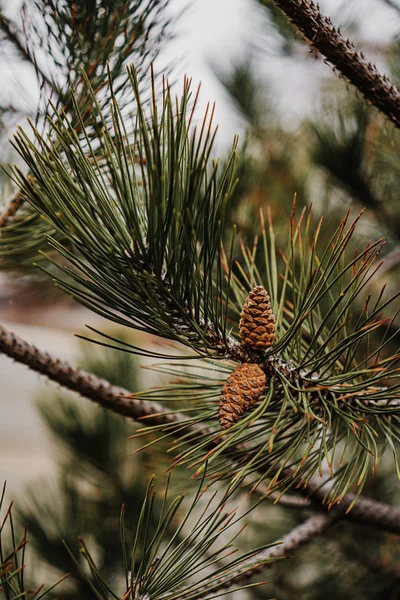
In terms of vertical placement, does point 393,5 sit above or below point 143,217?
above

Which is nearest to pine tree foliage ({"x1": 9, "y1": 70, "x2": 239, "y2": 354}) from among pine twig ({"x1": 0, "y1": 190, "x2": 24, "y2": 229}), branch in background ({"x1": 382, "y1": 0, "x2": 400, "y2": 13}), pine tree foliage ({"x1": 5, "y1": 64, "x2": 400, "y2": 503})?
pine tree foliage ({"x1": 5, "y1": 64, "x2": 400, "y2": 503})

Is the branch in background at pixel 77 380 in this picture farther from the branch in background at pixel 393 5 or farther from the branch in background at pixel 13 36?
the branch in background at pixel 393 5

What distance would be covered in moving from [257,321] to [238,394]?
3 centimetres

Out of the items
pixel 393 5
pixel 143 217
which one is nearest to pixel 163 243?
pixel 143 217

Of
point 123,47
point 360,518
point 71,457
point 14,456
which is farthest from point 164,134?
point 14,456

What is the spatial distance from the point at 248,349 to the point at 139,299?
0.15ft

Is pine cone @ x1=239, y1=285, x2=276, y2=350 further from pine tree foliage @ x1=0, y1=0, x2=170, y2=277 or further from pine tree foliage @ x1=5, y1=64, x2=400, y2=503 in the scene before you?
pine tree foliage @ x1=0, y1=0, x2=170, y2=277

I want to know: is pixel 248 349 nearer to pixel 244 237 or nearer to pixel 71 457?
pixel 244 237

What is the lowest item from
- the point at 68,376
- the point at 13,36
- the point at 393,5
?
the point at 68,376

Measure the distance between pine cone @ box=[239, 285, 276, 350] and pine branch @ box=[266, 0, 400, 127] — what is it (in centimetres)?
10

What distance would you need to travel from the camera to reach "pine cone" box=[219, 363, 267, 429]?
0.18 meters

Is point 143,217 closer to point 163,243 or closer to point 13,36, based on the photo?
point 163,243

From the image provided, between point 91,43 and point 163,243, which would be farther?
point 91,43

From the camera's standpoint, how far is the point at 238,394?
182 mm
